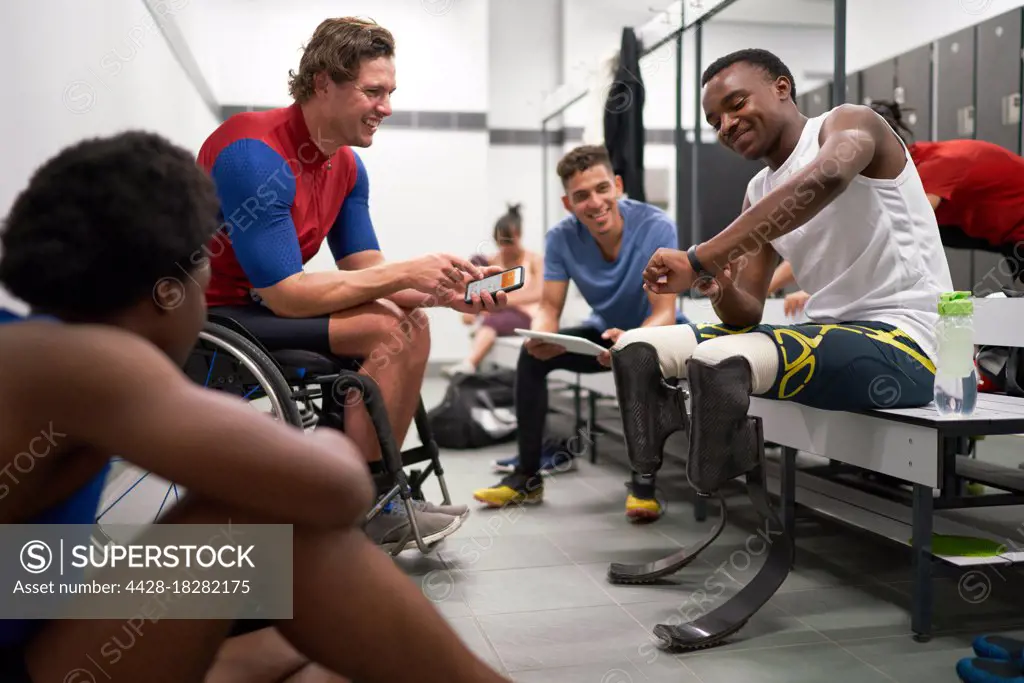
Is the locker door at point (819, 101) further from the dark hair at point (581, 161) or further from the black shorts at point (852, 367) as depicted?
the black shorts at point (852, 367)

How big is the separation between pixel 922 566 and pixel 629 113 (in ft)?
9.96

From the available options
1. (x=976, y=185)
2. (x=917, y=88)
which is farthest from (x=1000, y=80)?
(x=976, y=185)

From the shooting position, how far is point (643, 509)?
2332 millimetres

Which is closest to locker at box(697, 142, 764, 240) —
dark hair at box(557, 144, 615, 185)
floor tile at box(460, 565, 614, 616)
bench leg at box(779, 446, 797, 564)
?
dark hair at box(557, 144, 615, 185)

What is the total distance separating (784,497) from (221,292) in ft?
4.46

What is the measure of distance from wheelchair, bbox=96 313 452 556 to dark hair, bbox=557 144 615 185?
1242mm

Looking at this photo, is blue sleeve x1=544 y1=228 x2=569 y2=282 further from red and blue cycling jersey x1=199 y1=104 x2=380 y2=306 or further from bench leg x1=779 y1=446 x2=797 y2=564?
bench leg x1=779 y1=446 x2=797 y2=564

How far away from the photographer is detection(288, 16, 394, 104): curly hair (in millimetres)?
1799

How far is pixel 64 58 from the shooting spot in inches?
95.4

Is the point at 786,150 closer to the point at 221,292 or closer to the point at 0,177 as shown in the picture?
the point at 221,292

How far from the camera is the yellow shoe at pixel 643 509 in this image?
2332mm

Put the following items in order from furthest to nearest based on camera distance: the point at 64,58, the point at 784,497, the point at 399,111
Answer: the point at 399,111 < the point at 64,58 < the point at 784,497

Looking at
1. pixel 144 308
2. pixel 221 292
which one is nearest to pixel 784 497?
pixel 221 292

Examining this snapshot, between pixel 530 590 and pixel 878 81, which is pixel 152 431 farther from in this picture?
pixel 878 81
